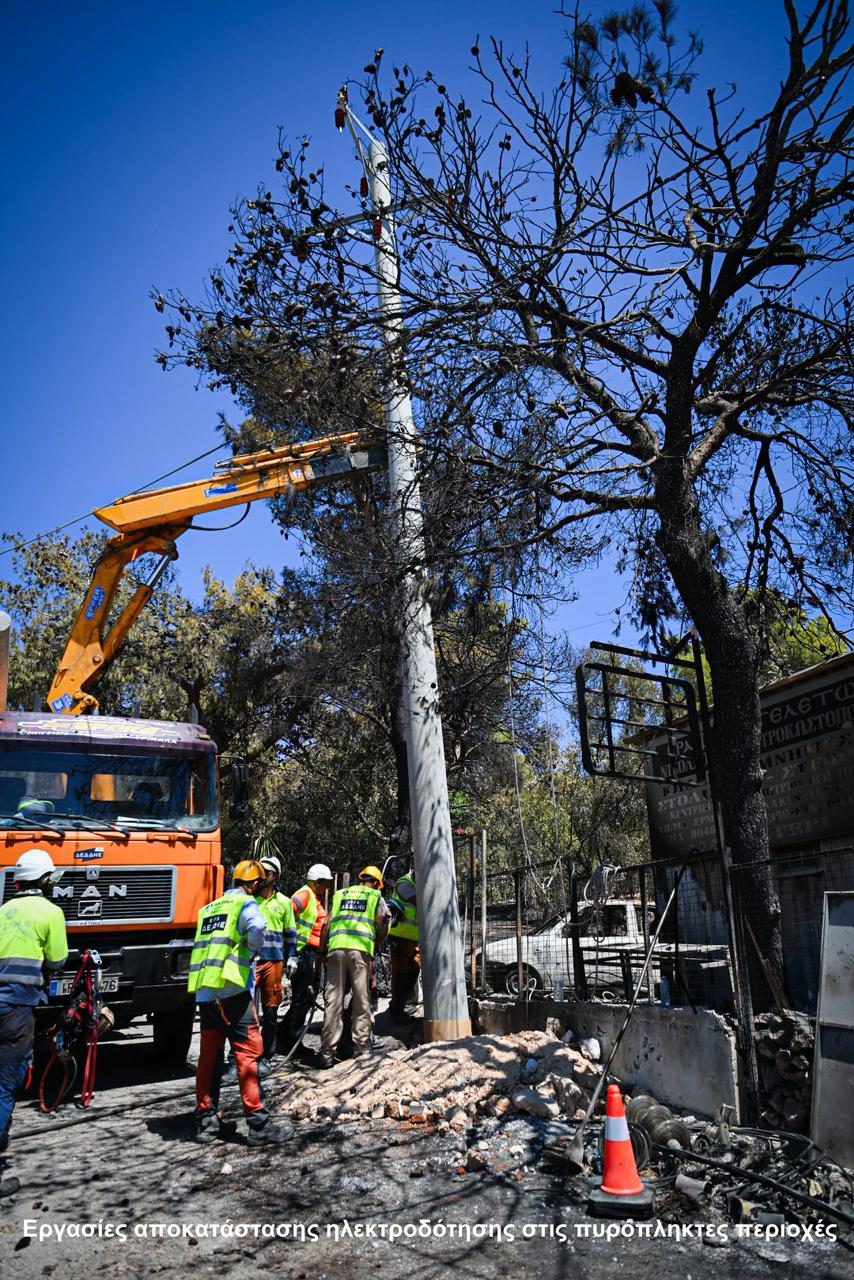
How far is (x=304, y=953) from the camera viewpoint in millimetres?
9633

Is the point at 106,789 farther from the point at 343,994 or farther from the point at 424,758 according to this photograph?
the point at 424,758

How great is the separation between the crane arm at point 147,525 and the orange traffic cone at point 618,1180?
8232 millimetres

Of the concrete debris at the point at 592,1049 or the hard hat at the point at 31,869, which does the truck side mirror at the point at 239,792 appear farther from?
the concrete debris at the point at 592,1049

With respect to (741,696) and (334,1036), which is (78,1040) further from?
(741,696)

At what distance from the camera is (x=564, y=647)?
43.5 feet

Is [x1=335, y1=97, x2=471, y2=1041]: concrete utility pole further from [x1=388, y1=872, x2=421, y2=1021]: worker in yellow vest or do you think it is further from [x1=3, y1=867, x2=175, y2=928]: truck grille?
[x1=3, y1=867, x2=175, y2=928]: truck grille

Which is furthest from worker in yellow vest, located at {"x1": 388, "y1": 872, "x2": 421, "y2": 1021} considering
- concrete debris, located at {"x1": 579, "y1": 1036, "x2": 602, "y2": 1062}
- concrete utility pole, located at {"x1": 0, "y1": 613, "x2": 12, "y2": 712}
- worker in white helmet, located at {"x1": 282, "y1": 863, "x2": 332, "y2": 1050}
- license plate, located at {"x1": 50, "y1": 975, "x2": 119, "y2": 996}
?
concrete utility pole, located at {"x1": 0, "y1": 613, "x2": 12, "y2": 712}

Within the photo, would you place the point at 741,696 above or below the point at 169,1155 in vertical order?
above

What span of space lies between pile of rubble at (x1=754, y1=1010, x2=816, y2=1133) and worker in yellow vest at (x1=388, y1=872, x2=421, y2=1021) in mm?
4601

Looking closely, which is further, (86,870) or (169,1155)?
(86,870)

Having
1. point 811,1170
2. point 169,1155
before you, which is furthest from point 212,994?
point 811,1170

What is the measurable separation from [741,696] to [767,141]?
3.87 m

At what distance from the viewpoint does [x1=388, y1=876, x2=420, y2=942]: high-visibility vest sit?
9.93 meters

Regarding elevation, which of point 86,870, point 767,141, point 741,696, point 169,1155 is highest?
point 767,141
